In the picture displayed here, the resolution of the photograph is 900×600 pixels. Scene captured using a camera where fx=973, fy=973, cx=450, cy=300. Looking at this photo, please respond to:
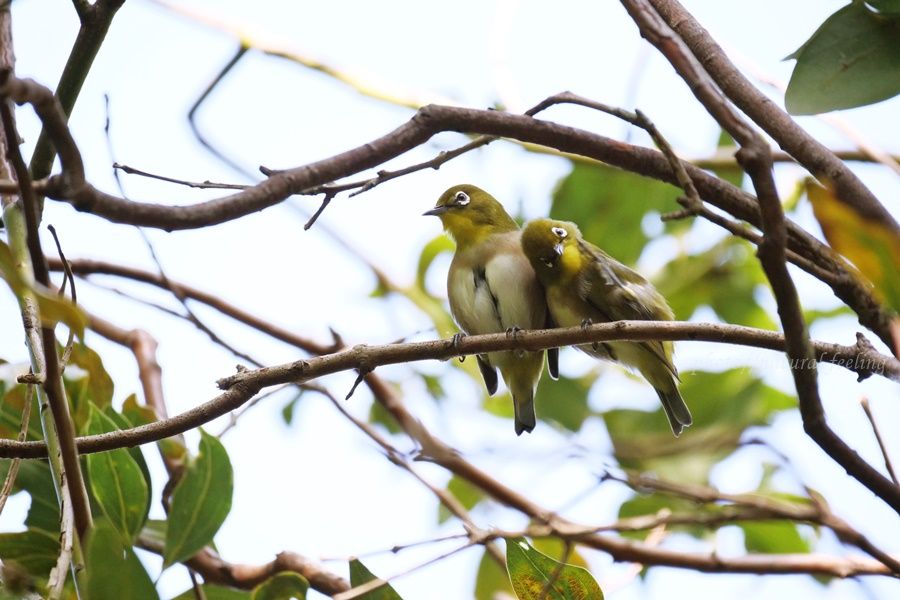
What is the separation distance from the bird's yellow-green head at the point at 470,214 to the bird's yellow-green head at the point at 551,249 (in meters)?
0.63

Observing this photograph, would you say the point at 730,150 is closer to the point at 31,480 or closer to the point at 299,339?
the point at 299,339

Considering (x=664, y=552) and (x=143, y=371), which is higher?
(x=143, y=371)

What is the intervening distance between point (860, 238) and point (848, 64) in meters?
0.66

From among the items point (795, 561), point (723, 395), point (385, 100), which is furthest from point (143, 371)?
point (723, 395)

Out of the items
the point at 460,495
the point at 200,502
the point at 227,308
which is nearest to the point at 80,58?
the point at 200,502

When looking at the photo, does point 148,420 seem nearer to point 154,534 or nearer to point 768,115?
point 154,534

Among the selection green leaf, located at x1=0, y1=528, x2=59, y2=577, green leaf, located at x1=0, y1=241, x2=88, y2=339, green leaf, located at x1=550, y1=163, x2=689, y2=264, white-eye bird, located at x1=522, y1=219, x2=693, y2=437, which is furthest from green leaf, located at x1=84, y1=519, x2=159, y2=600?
green leaf, located at x1=550, y1=163, x2=689, y2=264

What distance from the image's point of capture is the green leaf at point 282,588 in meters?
2.21

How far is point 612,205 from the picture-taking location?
5.12 meters

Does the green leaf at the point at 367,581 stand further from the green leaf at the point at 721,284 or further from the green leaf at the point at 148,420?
the green leaf at the point at 721,284

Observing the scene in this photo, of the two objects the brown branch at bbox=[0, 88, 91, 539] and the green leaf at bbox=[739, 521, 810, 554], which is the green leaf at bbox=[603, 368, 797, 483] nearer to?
the green leaf at bbox=[739, 521, 810, 554]

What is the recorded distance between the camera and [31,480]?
8.90 feet

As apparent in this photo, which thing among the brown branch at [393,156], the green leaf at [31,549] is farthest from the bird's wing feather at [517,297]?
the brown branch at [393,156]

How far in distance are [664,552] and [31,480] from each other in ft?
6.01
